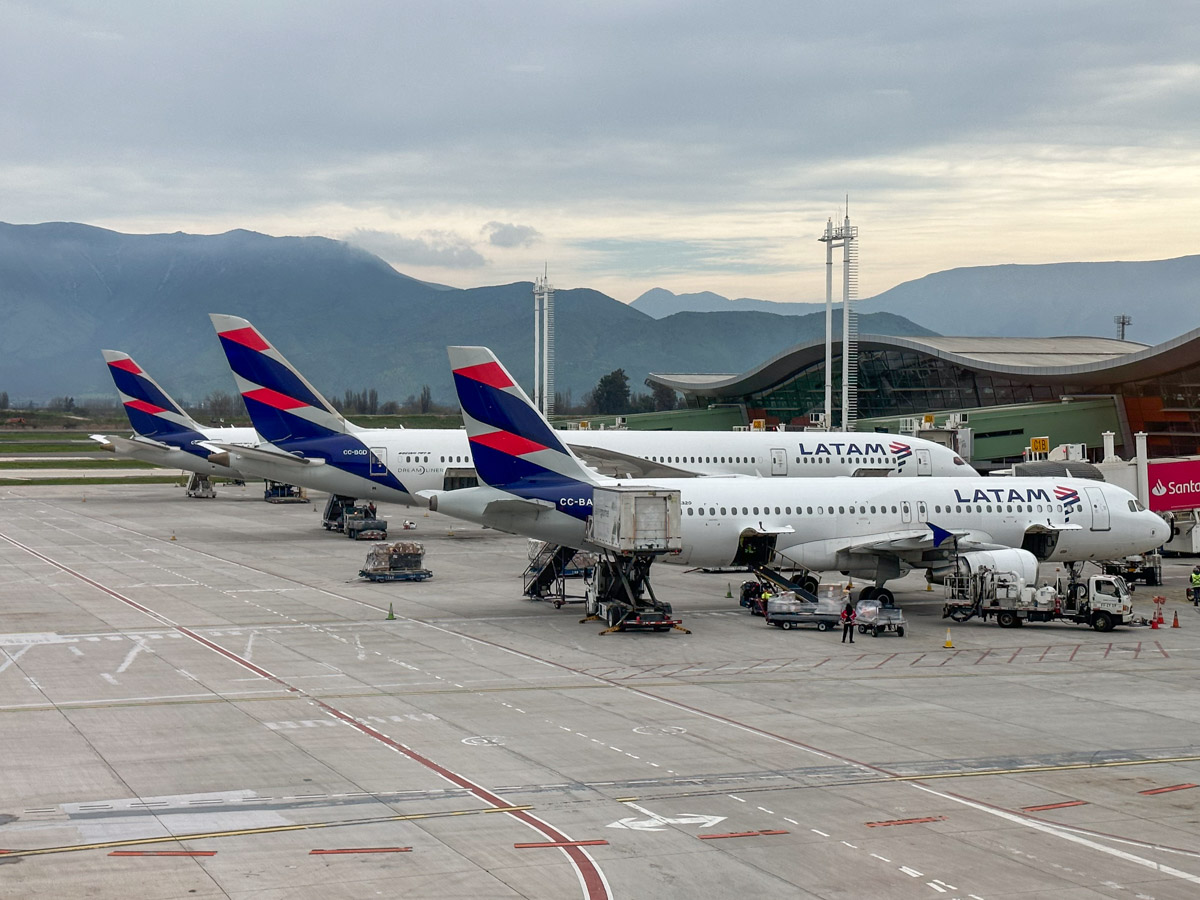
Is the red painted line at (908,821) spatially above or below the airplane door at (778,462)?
below

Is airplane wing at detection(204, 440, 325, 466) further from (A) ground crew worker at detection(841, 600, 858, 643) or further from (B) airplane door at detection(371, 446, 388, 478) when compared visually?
(A) ground crew worker at detection(841, 600, 858, 643)

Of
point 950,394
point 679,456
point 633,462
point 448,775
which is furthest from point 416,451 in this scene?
point 950,394

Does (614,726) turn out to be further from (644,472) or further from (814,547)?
(644,472)

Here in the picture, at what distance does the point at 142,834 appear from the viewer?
19672mm

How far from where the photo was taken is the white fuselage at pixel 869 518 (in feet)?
143

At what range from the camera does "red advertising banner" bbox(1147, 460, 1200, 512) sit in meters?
62.1

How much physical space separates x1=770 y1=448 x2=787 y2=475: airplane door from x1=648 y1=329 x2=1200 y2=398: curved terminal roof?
29869mm

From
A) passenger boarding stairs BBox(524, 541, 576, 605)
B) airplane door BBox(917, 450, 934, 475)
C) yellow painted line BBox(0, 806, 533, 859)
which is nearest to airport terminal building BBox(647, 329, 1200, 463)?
airplane door BBox(917, 450, 934, 475)

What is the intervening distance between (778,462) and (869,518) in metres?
26.8

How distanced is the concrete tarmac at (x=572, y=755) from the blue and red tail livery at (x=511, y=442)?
4.50 m

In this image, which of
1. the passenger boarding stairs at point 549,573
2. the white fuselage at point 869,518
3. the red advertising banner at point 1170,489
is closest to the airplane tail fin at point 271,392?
the passenger boarding stairs at point 549,573

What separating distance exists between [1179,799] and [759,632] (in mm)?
→ 19411

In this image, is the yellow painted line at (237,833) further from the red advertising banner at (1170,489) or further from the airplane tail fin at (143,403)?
the airplane tail fin at (143,403)

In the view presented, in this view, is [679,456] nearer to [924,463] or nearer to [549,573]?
[924,463]
